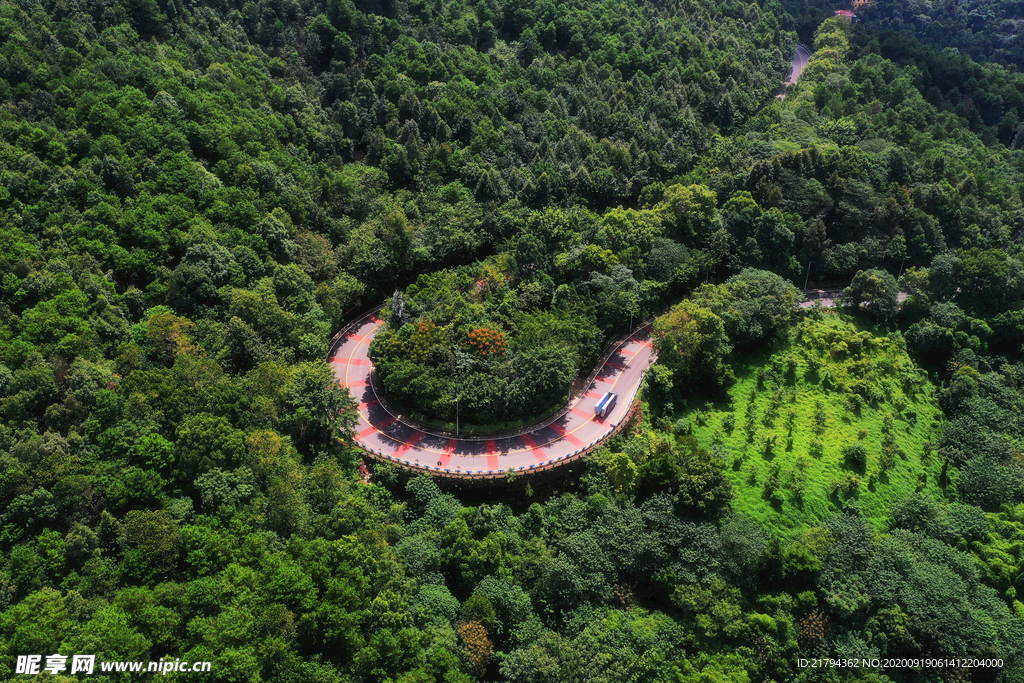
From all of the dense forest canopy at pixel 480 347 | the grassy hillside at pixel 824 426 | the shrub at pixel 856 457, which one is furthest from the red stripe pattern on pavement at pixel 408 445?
the shrub at pixel 856 457

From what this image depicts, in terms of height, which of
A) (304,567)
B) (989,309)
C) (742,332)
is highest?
(989,309)

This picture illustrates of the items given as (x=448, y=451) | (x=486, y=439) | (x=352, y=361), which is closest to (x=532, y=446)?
(x=486, y=439)

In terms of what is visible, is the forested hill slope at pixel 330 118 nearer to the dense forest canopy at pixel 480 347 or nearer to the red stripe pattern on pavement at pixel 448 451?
the dense forest canopy at pixel 480 347

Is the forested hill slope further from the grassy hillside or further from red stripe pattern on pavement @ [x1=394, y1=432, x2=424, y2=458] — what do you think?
the grassy hillside

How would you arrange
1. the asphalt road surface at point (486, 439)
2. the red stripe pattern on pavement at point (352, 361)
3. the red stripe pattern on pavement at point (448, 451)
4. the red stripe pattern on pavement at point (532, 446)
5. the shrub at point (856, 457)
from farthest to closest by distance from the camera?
1. the red stripe pattern on pavement at point (352, 361)
2. the shrub at point (856, 457)
3. the red stripe pattern on pavement at point (532, 446)
4. the asphalt road surface at point (486, 439)
5. the red stripe pattern on pavement at point (448, 451)

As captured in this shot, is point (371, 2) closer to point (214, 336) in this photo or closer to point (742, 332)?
point (214, 336)

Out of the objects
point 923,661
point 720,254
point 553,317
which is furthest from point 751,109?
point 923,661
